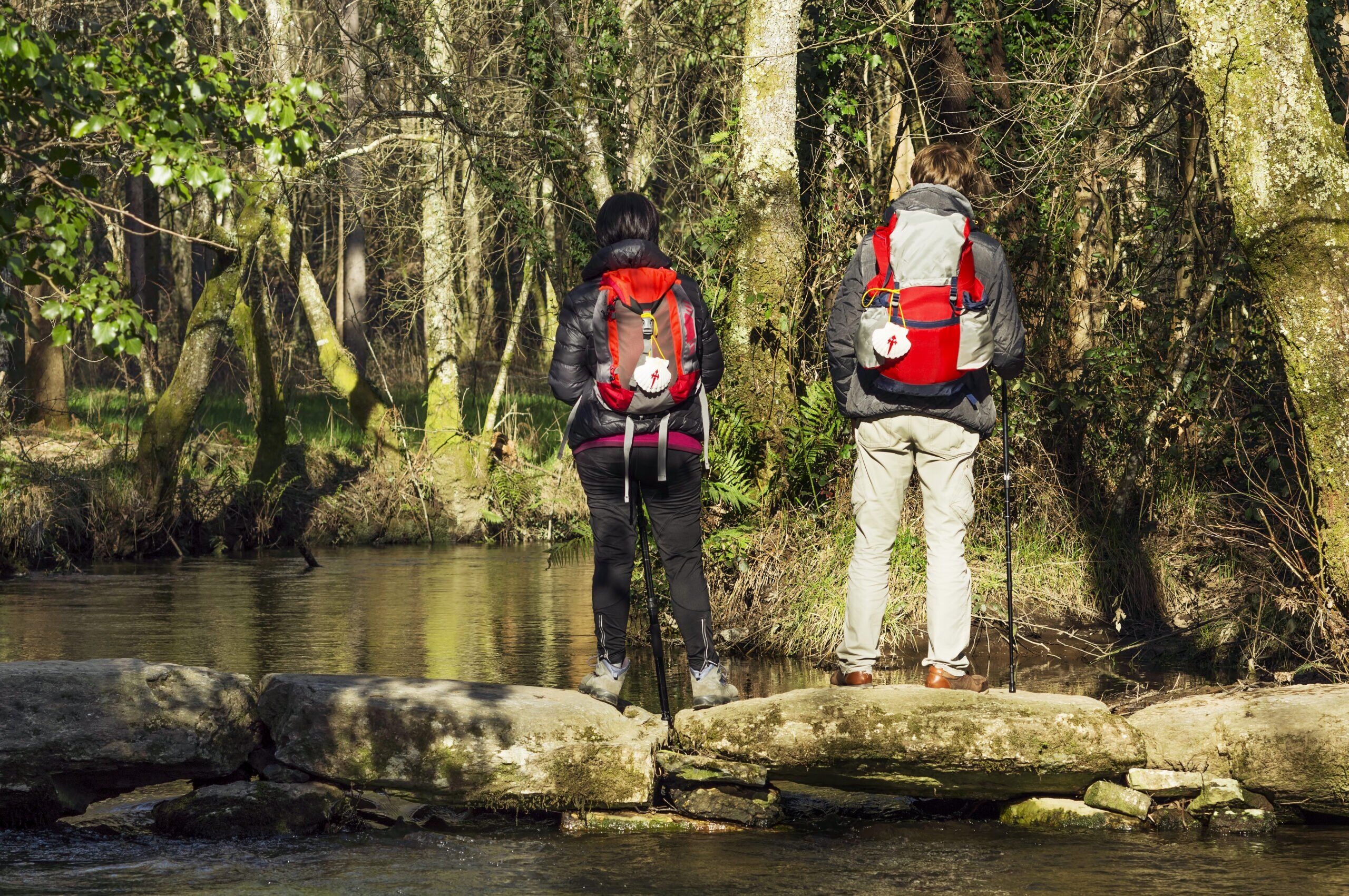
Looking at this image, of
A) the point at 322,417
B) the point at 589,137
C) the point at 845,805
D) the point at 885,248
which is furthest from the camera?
the point at 322,417

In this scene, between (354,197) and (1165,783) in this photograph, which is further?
(354,197)

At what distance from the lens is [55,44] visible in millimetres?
5543

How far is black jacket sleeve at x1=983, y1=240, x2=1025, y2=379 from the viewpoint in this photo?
6.99m

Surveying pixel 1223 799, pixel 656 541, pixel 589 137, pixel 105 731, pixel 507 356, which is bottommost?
pixel 1223 799

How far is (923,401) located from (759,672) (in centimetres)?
287

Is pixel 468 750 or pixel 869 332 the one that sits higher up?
pixel 869 332

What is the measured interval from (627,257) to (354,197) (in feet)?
49.7

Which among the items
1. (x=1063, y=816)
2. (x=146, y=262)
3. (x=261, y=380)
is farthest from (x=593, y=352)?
(x=146, y=262)

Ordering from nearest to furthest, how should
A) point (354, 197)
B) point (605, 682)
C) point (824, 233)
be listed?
1. point (605, 682)
2. point (824, 233)
3. point (354, 197)

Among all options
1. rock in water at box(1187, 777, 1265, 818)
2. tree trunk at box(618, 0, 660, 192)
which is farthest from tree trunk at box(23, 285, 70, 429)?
rock in water at box(1187, 777, 1265, 818)

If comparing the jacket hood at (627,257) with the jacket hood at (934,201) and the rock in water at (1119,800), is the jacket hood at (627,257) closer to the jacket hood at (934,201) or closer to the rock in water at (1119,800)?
the jacket hood at (934,201)

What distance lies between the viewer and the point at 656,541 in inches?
293

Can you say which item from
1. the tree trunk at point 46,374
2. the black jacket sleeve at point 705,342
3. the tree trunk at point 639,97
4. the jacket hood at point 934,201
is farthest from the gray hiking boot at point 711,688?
the tree trunk at point 46,374

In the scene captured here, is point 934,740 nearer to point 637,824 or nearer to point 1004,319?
point 637,824
